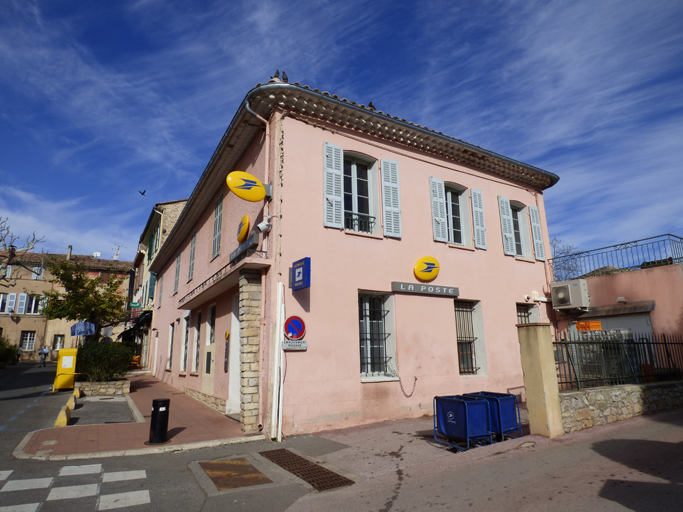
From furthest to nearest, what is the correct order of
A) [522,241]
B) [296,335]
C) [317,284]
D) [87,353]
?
[87,353] → [522,241] → [317,284] → [296,335]

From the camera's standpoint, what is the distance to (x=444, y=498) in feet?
14.8

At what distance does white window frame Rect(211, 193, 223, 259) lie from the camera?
1208cm

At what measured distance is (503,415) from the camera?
651 cm

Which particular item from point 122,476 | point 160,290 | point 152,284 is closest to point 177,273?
point 160,290

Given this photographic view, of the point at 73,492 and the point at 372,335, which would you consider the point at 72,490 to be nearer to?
the point at 73,492

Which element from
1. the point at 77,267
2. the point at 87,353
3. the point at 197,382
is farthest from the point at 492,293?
the point at 77,267

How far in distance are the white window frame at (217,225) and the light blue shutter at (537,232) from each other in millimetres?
9015

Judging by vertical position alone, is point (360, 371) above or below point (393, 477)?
above

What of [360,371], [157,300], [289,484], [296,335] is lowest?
[289,484]

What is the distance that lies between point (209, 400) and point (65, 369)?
5918 millimetres

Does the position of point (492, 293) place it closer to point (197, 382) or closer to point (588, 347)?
point (588, 347)

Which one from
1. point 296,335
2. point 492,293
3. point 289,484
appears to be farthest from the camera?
point 492,293

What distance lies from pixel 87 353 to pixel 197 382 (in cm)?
391

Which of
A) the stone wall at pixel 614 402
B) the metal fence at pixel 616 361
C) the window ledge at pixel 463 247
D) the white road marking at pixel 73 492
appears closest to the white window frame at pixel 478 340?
the window ledge at pixel 463 247
